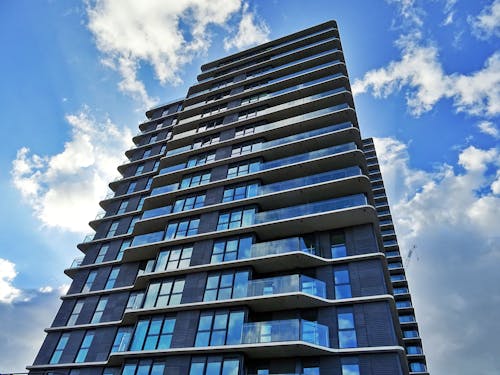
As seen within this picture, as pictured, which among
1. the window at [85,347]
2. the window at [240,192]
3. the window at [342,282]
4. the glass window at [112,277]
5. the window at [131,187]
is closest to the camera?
the window at [342,282]

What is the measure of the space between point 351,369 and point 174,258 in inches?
550

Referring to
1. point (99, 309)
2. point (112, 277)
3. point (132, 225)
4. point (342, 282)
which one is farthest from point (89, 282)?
Answer: point (342, 282)

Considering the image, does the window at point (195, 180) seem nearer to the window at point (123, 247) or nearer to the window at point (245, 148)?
the window at point (245, 148)

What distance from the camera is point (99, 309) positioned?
94.6 ft

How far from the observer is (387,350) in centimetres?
1784

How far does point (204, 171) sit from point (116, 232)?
1060cm

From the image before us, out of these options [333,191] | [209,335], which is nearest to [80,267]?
[209,335]

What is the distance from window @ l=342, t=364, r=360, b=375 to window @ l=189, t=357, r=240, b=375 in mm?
5393

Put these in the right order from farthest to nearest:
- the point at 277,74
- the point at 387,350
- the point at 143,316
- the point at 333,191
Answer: the point at 277,74 < the point at 333,191 < the point at 143,316 < the point at 387,350

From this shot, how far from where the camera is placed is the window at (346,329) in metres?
19.0

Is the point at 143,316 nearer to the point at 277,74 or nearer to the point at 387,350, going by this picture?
the point at 387,350

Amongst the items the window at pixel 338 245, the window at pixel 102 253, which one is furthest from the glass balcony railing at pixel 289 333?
the window at pixel 102 253

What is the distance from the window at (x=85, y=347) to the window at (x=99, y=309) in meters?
1.03

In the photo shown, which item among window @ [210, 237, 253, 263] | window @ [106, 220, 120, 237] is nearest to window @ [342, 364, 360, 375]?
window @ [210, 237, 253, 263]
